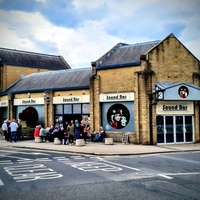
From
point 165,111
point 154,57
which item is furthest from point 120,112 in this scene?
point 154,57

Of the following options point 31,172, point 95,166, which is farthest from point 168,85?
point 31,172

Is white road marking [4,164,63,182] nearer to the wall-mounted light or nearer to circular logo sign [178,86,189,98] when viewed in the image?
circular logo sign [178,86,189,98]

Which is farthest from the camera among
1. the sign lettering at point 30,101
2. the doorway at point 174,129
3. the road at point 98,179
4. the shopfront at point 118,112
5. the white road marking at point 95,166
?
the sign lettering at point 30,101

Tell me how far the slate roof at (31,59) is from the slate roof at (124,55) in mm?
14793

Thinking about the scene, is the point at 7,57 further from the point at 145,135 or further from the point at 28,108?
the point at 145,135

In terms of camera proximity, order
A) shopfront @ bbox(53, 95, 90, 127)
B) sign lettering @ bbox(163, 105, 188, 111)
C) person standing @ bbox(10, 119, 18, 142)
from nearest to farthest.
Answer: sign lettering @ bbox(163, 105, 188, 111)
person standing @ bbox(10, 119, 18, 142)
shopfront @ bbox(53, 95, 90, 127)

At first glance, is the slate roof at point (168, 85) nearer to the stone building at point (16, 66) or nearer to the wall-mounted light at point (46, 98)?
the wall-mounted light at point (46, 98)

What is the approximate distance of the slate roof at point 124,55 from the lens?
2259cm

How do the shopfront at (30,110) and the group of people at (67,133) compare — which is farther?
the shopfront at (30,110)

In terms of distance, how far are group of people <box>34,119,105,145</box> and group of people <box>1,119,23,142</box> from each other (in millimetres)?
1406

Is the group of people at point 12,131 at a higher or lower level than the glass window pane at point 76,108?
lower

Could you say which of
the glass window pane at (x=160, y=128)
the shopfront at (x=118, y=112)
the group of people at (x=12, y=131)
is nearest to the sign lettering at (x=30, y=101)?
the group of people at (x=12, y=131)

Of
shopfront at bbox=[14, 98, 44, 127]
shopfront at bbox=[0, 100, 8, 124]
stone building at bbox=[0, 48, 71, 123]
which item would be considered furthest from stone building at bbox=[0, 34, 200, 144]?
stone building at bbox=[0, 48, 71, 123]

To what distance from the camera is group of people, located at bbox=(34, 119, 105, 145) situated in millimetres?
21125
